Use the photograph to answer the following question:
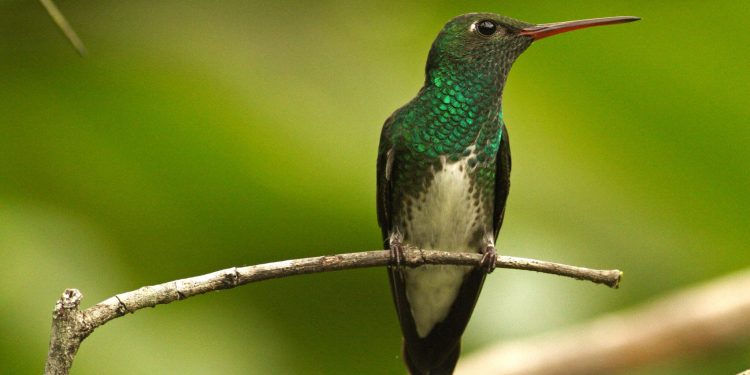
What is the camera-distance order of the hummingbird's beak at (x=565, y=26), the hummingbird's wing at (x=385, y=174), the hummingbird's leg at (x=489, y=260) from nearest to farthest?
the hummingbird's beak at (x=565, y=26), the hummingbird's leg at (x=489, y=260), the hummingbird's wing at (x=385, y=174)

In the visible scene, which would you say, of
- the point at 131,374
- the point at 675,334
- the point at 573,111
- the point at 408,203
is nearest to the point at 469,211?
the point at 408,203

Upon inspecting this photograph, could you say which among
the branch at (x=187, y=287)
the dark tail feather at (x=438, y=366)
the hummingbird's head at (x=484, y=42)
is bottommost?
the branch at (x=187, y=287)

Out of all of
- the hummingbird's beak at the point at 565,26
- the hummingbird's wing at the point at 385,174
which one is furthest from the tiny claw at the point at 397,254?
the hummingbird's beak at the point at 565,26

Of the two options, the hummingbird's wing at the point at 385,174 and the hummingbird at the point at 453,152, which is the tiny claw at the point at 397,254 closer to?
the hummingbird at the point at 453,152

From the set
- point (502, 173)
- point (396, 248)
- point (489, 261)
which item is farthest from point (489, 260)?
point (502, 173)

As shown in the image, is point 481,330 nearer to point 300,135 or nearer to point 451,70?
point 300,135

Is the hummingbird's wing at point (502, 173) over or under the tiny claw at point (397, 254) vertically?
over

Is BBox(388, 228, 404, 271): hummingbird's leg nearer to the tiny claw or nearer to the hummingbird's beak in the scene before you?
the tiny claw
